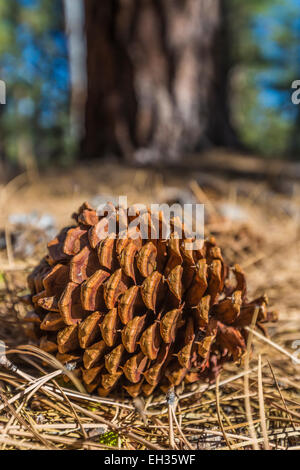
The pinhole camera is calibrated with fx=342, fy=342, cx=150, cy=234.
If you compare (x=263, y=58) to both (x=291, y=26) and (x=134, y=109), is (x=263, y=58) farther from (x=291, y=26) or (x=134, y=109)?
(x=134, y=109)

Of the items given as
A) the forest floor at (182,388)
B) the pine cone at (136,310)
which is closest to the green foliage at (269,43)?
the forest floor at (182,388)

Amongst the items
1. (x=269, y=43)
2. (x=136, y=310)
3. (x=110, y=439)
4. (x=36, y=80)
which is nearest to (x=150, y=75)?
(x=136, y=310)

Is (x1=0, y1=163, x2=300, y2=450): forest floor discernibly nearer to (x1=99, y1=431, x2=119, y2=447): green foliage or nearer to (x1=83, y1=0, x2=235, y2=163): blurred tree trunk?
(x1=99, y1=431, x2=119, y2=447): green foliage

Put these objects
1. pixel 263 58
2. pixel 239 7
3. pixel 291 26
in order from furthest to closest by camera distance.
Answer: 1. pixel 291 26
2. pixel 263 58
3. pixel 239 7

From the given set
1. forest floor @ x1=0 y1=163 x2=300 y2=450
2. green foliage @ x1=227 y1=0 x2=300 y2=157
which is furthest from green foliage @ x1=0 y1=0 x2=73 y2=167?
forest floor @ x1=0 y1=163 x2=300 y2=450

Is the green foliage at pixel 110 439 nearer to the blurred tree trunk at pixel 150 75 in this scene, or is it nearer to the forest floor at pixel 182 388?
the forest floor at pixel 182 388

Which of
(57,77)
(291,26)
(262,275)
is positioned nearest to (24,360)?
(262,275)
